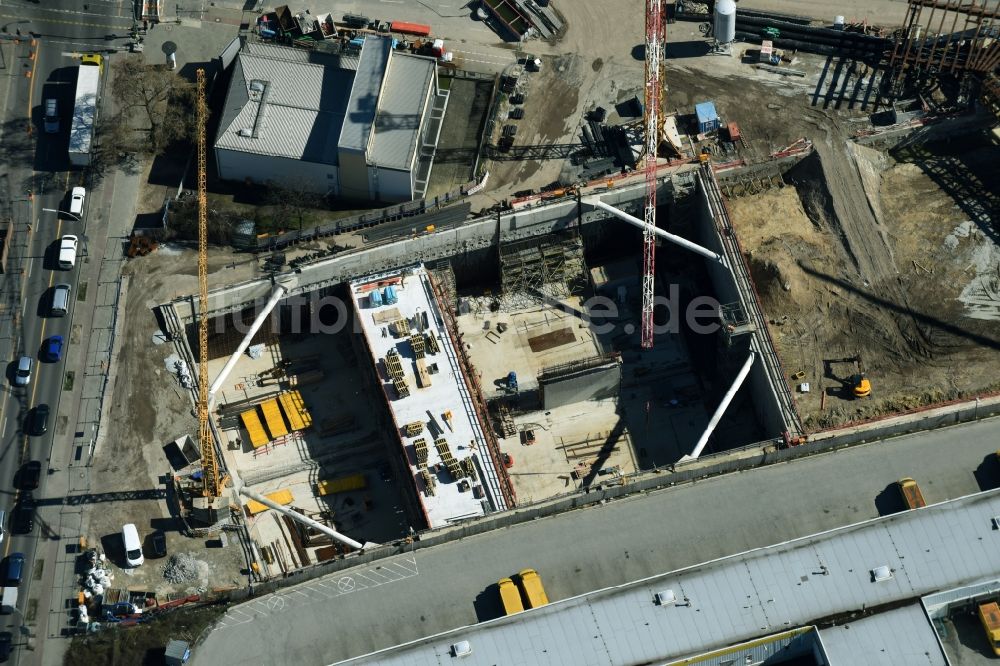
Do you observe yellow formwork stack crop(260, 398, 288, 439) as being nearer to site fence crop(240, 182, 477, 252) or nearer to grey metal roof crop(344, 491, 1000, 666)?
site fence crop(240, 182, 477, 252)

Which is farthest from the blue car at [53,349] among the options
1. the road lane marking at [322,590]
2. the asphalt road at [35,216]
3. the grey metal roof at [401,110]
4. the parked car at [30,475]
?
the grey metal roof at [401,110]

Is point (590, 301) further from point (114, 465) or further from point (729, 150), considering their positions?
point (114, 465)

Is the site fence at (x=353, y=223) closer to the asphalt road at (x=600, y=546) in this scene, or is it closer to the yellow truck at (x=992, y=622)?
the asphalt road at (x=600, y=546)

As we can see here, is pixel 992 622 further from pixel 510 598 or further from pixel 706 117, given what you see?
pixel 706 117

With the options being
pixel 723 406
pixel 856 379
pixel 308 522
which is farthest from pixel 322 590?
pixel 856 379

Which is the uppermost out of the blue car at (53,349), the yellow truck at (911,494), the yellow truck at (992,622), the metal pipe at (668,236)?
the blue car at (53,349)
